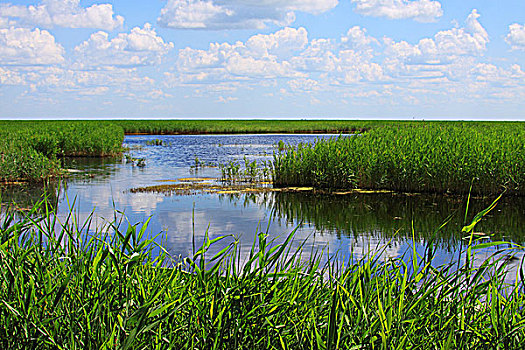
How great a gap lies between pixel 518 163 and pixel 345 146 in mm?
4484

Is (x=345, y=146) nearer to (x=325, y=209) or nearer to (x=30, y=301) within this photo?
(x=325, y=209)

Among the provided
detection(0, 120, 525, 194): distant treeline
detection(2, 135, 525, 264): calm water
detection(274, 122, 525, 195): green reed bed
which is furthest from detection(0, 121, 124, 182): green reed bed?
detection(274, 122, 525, 195): green reed bed

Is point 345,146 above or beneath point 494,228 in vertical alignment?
above

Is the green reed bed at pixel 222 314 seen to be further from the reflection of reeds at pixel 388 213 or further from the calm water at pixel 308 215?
the reflection of reeds at pixel 388 213

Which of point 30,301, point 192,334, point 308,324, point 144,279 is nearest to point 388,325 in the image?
point 308,324

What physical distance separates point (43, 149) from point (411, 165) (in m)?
17.5

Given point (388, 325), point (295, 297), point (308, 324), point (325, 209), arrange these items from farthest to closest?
point (325, 209)
point (295, 297)
point (308, 324)
point (388, 325)

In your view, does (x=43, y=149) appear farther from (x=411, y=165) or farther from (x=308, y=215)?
(x=411, y=165)

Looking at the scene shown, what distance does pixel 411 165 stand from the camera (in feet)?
46.7

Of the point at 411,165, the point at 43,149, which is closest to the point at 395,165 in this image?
the point at 411,165

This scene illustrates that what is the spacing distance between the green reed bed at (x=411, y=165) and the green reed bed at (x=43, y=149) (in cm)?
732

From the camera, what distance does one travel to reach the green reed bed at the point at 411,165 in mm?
13305

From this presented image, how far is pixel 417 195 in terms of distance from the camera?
13961 mm

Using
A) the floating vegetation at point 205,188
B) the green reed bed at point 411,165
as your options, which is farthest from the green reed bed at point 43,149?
the green reed bed at point 411,165
